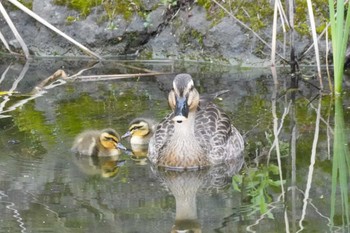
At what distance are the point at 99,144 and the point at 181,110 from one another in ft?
3.51

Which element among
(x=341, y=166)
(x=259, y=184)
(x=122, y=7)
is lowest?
(x=259, y=184)

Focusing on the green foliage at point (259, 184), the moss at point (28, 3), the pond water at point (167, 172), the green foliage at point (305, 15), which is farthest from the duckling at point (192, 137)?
the moss at point (28, 3)

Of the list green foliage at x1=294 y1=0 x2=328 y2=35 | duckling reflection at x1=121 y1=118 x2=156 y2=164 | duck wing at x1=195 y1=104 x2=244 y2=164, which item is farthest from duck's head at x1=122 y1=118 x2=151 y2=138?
green foliage at x1=294 y1=0 x2=328 y2=35

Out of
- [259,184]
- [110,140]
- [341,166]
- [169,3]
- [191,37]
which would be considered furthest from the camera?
[169,3]

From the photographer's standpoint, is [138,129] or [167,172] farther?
[138,129]

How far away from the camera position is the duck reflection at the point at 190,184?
6.87 m

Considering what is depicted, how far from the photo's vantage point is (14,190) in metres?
7.53

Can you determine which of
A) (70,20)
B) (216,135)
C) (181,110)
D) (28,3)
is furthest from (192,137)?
(28,3)

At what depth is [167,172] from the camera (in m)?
8.29

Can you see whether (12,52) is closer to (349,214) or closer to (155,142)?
(155,142)

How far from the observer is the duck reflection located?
6867 mm

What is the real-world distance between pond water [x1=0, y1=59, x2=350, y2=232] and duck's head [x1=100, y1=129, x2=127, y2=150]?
12 centimetres

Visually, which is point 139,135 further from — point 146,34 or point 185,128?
point 146,34

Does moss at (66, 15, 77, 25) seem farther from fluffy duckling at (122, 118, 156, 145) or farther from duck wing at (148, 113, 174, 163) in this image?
duck wing at (148, 113, 174, 163)
